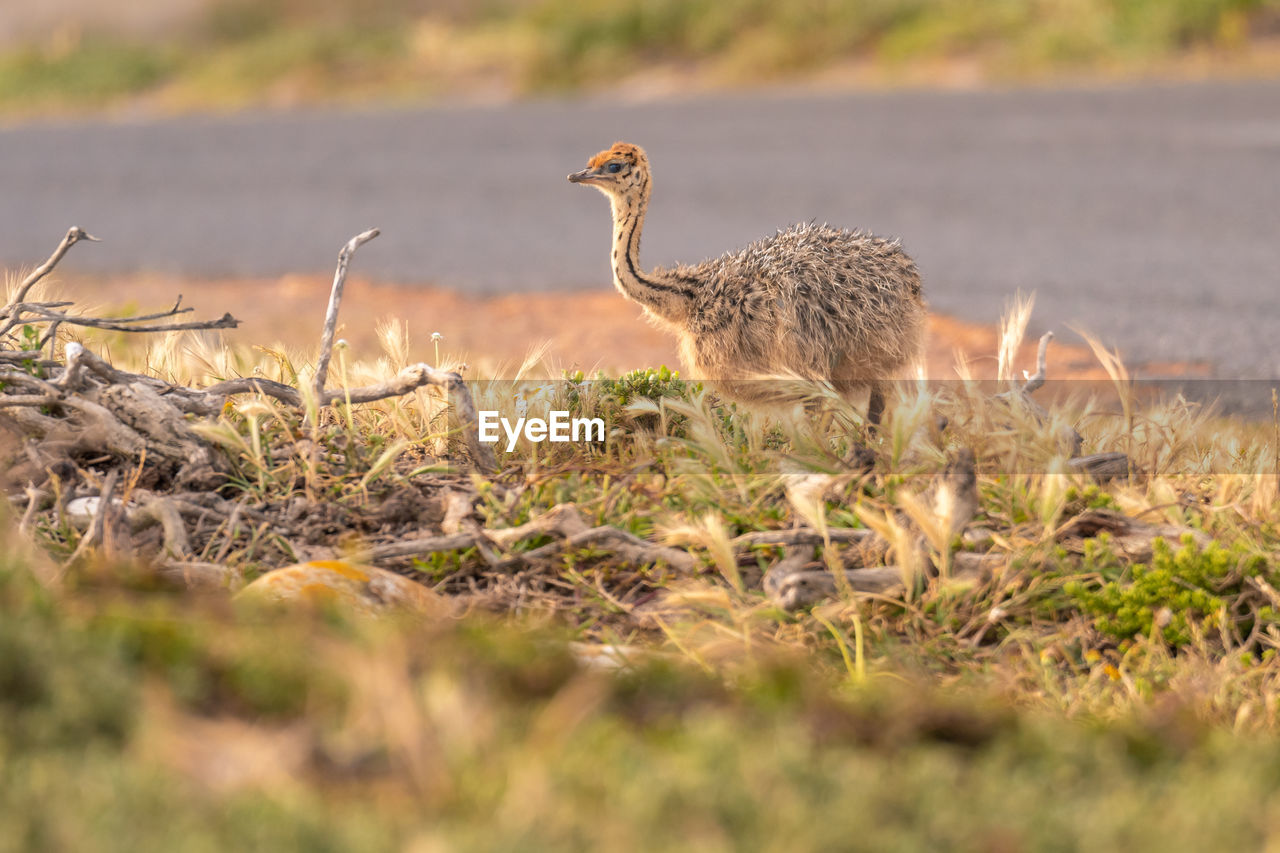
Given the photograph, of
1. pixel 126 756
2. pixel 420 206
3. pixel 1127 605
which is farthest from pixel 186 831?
pixel 420 206

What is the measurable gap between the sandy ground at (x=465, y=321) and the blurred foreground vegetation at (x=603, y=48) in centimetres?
1093

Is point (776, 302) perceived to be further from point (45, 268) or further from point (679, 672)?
point (45, 268)

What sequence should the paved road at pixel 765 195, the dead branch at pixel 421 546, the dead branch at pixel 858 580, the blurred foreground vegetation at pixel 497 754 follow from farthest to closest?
1. the paved road at pixel 765 195
2. the dead branch at pixel 421 546
3. the dead branch at pixel 858 580
4. the blurred foreground vegetation at pixel 497 754

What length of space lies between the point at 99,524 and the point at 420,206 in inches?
462

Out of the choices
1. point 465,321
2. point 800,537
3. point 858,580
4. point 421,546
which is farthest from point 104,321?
point 465,321

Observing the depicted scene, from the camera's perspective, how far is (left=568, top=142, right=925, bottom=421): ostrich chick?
5371 millimetres

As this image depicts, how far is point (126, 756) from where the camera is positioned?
2543 millimetres

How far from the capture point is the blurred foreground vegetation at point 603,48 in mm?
19203

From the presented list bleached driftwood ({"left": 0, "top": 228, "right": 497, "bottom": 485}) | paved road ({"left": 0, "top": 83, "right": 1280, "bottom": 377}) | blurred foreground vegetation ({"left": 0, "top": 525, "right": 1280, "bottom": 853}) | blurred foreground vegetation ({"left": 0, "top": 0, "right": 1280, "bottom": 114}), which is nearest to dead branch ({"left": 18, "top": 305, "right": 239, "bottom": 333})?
bleached driftwood ({"left": 0, "top": 228, "right": 497, "bottom": 485})

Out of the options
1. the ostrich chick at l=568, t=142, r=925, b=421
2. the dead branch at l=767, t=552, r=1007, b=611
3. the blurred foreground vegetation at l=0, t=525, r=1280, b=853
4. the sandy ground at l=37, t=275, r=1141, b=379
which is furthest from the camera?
the sandy ground at l=37, t=275, r=1141, b=379

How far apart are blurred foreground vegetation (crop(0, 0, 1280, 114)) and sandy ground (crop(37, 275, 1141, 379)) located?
1093cm

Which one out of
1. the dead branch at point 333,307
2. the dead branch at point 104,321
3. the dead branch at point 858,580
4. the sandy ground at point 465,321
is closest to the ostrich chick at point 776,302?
the dead branch at point 333,307

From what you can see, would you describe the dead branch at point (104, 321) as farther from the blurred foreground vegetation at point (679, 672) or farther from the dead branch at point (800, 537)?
the dead branch at point (800, 537)

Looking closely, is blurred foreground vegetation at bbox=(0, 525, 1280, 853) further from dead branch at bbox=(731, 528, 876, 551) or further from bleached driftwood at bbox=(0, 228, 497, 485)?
bleached driftwood at bbox=(0, 228, 497, 485)
